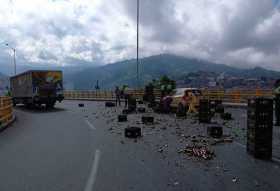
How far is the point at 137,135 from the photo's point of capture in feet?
34.0

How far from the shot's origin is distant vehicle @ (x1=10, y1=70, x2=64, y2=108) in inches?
998

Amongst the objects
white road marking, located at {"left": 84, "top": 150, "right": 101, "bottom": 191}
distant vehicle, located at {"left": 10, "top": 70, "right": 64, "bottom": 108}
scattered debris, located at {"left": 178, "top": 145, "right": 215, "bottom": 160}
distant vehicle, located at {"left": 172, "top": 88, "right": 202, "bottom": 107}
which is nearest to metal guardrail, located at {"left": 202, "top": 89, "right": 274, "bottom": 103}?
distant vehicle, located at {"left": 172, "top": 88, "right": 202, "bottom": 107}

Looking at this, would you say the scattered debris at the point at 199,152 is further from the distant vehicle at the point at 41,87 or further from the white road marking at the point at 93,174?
the distant vehicle at the point at 41,87

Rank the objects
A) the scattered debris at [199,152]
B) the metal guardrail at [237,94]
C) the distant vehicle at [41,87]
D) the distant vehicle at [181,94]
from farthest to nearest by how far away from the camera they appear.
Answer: the distant vehicle at [41,87] < the metal guardrail at [237,94] < the distant vehicle at [181,94] < the scattered debris at [199,152]

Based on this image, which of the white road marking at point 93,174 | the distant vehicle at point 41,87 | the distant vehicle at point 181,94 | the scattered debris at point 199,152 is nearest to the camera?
the white road marking at point 93,174

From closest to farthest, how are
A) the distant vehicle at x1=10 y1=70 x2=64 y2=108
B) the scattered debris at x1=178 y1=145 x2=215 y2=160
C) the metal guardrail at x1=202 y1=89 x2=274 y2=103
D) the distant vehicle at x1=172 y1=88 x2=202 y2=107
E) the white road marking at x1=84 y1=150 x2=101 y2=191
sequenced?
the white road marking at x1=84 y1=150 x2=101 y2=191 → the scattered debris at x1=178 y1=145 x2=215 y2=160 → the distant vehicle at x1=172 y1=88 x2=202 y2=107 → the metal guardrail at x1=202 y1=89 x2=274 y2=103 → the distant vehicle at x1=10 y1=70 x2=64 y2=108

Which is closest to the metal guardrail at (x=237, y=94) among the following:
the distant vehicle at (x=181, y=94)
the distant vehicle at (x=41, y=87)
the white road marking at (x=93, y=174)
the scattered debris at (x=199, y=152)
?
the distant vehicle at (x=181, y=94)

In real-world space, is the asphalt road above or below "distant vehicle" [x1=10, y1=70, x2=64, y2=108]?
below

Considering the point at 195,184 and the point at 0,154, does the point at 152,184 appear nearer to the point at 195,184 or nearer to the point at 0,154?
the point at 195,184

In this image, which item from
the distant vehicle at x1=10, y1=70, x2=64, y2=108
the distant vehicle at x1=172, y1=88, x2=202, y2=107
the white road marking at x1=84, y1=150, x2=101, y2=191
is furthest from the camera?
the distant vehicle at x1=10, y1=70, x2=64, y2=108

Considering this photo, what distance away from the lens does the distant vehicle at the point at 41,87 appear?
25.3m

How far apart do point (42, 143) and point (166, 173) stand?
16.6 ft

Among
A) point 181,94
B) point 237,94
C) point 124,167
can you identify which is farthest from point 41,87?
point 124,167

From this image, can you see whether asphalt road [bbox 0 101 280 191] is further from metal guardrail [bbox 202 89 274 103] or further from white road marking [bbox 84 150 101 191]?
metal guardrail [bbox 202 89 274 103]
